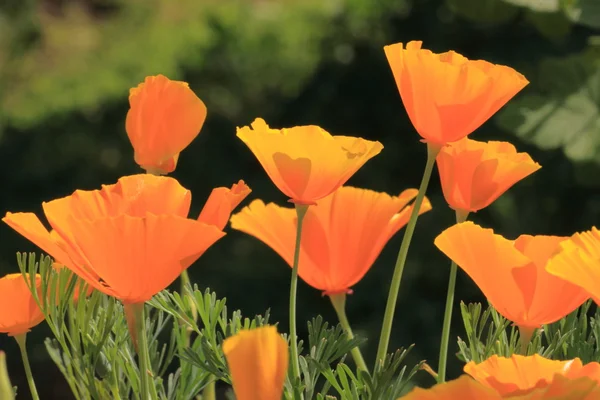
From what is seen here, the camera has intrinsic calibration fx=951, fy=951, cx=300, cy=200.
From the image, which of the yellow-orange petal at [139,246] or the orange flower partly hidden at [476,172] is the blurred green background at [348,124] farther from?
the yellow-orange petal at [139,246]

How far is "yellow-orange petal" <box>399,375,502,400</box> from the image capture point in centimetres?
33

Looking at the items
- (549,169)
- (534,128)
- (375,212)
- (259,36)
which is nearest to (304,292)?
(549,169)

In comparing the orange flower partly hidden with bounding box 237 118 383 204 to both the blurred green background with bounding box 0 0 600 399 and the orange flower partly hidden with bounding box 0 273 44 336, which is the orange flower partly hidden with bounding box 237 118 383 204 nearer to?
the orange flower partly hidden with bounding box 0 273 44 336

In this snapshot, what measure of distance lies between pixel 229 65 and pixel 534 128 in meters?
1.52

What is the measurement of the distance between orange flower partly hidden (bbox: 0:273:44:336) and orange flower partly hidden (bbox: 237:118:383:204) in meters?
0.15

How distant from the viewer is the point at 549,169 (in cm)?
181

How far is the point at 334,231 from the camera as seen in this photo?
0.55 meters

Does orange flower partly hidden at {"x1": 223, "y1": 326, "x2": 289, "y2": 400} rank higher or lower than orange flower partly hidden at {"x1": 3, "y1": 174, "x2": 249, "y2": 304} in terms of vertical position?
lower

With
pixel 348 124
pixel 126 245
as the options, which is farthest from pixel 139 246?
pixel 348 124

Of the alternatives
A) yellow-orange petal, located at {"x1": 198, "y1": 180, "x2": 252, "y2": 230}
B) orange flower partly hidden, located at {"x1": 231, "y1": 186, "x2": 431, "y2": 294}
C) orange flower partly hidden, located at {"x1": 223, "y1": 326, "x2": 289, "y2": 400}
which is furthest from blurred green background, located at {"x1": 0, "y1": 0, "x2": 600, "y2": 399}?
orange flower partly hidden, located at {"x1": 223, "y1": 326, "x2": 289, "y2": 400}

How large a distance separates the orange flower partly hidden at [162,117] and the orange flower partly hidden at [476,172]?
141mm

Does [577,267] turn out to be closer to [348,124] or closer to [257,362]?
[257,362]

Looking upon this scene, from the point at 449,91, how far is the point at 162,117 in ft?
0.55

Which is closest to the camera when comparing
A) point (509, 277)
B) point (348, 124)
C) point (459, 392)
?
point (459, 392)
